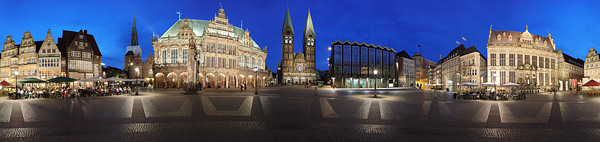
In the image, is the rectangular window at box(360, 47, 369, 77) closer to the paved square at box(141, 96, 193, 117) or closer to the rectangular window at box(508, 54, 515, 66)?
the rectangular window at box(508, 54, 515, 66)

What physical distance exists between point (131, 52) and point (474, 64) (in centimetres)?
10113

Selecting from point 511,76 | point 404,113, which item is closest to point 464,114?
point 404,113

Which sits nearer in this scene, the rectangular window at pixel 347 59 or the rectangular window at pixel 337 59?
the rectangular window at pixel 337 59

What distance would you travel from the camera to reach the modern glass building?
224ft

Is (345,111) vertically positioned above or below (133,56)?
below

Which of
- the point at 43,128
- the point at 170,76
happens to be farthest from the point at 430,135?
the point at 170,76

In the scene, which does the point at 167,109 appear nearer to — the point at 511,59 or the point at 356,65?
the point at 511,59

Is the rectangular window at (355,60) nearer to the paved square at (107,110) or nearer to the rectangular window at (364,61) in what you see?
the rectangular window at (364,61)

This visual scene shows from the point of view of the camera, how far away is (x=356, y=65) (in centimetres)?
6994

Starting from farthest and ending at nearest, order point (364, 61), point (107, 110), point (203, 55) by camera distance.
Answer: point (364, 61)
point (203, 55)
point (107, 110)

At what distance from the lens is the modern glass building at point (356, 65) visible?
68188mm

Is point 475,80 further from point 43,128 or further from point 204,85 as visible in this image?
point 43,128

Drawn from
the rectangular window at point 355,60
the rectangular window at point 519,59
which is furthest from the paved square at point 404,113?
the rectangular window at point 355,60

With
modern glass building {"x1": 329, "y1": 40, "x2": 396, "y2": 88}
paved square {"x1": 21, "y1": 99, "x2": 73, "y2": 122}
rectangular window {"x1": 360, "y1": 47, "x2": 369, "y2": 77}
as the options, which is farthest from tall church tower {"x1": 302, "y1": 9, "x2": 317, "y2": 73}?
paved square {"x1": 21, "y1": 99, "x2": 73, "y2": 122}
